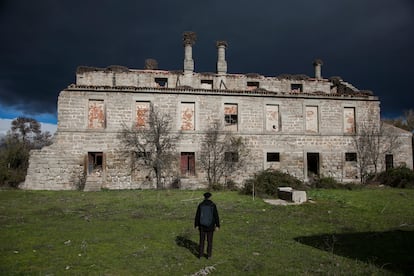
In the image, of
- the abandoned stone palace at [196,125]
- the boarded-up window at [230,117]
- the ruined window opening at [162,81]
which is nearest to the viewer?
the abandoned stone palace at [196,125]

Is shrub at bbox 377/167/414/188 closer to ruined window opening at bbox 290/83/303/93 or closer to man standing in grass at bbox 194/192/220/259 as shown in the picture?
ruined window opening at bbox 290/83/303/93

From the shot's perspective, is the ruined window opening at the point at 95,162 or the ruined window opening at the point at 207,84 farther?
the ruined window opening at the point at 207,84

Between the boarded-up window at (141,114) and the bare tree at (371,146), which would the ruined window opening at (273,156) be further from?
the boarded-up window at (141,114)

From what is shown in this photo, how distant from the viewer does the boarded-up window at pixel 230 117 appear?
77.3 ft

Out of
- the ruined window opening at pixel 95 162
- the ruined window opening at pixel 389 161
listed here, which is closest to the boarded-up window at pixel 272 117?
the ruined window opening at pixel 389 161

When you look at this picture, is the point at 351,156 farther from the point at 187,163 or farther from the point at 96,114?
the point at 96,114

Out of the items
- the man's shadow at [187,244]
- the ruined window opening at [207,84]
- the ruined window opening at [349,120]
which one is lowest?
the man's shadow at [187,244]

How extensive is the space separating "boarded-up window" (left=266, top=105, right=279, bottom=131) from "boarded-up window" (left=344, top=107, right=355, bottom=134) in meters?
5.38

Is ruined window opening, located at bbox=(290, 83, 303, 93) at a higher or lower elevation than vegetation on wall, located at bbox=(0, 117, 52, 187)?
higher

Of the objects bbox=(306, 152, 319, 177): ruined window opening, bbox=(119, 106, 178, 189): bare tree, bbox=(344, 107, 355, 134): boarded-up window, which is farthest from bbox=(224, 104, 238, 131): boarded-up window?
bbox=(344, 107, 355, 134): boarded-up window

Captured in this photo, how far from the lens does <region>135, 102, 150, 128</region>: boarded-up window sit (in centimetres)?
2267

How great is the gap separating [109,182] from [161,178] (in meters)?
3.34

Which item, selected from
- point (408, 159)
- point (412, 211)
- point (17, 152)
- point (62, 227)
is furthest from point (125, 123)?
point (408, 159)

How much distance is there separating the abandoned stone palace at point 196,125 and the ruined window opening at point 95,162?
62mm
